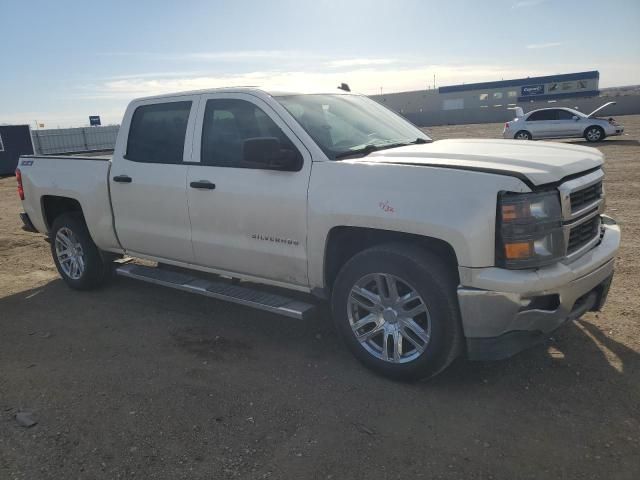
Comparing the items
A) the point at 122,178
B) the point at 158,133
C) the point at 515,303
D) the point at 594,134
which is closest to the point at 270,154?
the point at 158,133

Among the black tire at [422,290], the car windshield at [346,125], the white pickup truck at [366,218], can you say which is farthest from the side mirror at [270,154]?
the black tire at [422,290]

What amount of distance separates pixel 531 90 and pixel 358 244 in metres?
62.7

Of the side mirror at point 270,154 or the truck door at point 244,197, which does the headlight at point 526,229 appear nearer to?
the truck door at point 244,197

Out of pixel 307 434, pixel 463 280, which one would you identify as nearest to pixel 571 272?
pixel 463 280

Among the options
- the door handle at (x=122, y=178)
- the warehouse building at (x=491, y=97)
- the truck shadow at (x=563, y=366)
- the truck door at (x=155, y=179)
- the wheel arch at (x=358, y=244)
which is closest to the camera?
the wheel arch at (x=358, y=244)

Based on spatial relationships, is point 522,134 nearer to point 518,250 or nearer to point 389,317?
point 389,317

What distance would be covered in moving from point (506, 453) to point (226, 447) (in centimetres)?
154

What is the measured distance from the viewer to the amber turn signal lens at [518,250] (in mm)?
3057

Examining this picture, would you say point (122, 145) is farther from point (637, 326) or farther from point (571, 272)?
point (637, 326)

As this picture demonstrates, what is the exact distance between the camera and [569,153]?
374 cm

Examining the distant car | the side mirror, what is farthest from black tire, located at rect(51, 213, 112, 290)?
the distant car

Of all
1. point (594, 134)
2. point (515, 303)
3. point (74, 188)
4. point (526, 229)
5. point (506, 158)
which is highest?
point (506, 158)

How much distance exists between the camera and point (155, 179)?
481 cm

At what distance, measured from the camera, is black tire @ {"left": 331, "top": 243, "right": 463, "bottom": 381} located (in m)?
3.32
